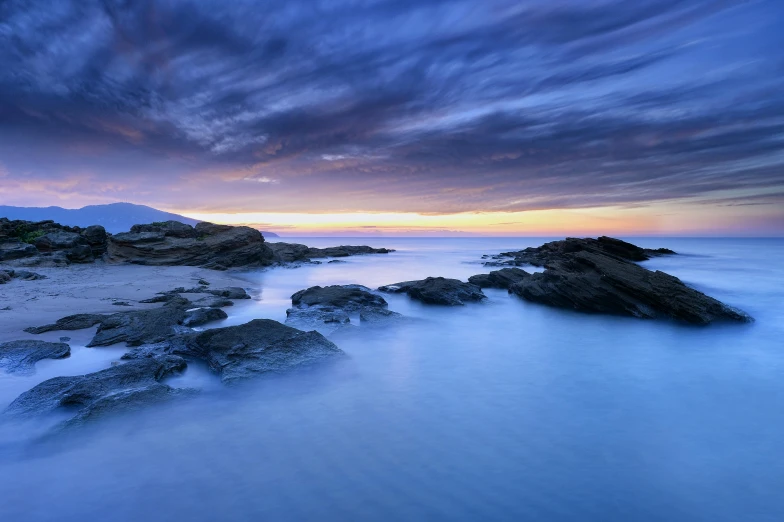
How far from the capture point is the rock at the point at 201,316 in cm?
1064

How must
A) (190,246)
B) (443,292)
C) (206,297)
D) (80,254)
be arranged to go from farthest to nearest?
(190,246)
(80,254)
(443,292)
(206,297)

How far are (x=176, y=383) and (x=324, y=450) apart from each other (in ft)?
11.5

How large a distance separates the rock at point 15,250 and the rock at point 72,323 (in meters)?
20.3

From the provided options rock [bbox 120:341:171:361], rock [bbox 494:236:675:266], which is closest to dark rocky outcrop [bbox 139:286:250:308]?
rock [bbox 120:341:171:361]

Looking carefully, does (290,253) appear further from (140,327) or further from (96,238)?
(140,327)

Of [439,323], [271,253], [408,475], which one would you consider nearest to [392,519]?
[408,475]

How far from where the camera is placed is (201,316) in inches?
434

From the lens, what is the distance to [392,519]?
13.1 ft

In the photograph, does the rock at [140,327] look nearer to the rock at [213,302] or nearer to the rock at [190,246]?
the rock at [213,302]

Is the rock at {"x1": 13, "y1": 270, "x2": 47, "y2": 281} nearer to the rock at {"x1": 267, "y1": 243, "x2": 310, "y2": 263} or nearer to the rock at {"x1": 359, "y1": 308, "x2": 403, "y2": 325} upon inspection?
the rock at {"x1": 359, "y1": 308, "x2": 403, "y2": 325}

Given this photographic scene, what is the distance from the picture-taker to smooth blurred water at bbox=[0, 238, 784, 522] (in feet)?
13.8

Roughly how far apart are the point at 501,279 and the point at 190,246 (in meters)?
23.5

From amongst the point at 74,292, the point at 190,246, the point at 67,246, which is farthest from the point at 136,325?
the point at 67,246

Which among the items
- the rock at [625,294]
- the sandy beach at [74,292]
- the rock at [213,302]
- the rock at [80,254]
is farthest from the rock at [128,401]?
the rock at [80,254]
